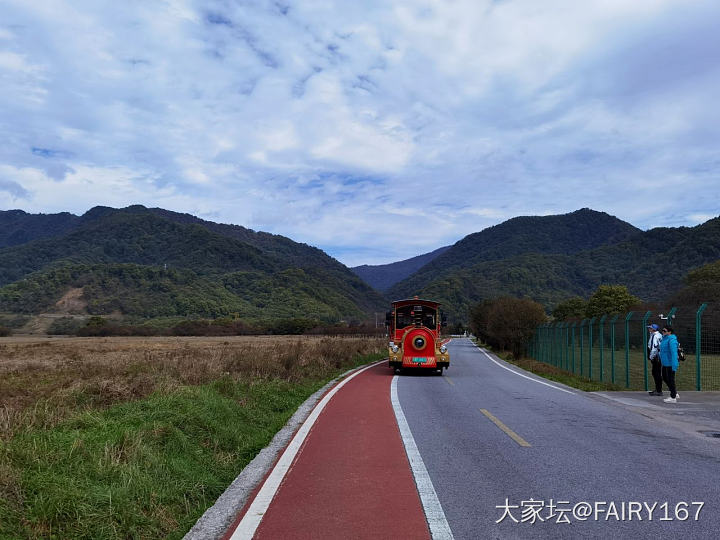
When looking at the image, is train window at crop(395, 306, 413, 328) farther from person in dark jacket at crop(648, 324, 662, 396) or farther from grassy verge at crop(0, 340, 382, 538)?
grassy verge at crop(0, 340, 382, 538)

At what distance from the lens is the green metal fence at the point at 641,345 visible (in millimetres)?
15039

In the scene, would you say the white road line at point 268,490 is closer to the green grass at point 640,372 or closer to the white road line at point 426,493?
the white road line at point 426,493

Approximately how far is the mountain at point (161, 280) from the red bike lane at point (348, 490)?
12147 centimetres

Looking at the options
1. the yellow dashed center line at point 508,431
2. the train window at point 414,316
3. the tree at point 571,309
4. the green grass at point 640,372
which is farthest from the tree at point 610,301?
the yellow dashed center line at point 508,431

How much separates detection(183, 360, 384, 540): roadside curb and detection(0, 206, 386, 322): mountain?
Result: 398 feet

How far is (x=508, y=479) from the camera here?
599 centimetres

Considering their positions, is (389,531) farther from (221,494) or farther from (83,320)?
(83,320)

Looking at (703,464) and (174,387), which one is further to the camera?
(174,387)

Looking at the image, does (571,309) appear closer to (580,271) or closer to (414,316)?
(414,316)

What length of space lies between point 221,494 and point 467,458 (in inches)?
121

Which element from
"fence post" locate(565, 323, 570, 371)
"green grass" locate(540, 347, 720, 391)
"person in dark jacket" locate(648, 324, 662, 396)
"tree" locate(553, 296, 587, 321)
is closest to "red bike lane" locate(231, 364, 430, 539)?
"person in dark jacket" locate(648, 324, 662, 396)

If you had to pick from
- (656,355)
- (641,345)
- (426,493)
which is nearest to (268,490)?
(426,493)

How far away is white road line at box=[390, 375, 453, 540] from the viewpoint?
4.51m

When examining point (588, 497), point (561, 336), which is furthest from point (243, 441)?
point (561, 336)
